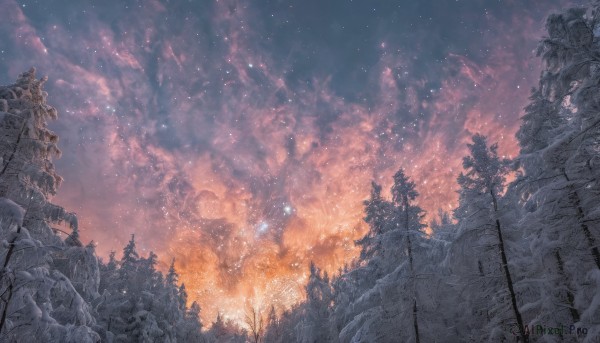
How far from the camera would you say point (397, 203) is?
70.2ft

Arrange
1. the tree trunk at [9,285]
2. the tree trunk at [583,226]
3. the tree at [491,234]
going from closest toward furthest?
the tree trunk at [9,285] < the tree trunk at [583,226] < the tree at [491,234]

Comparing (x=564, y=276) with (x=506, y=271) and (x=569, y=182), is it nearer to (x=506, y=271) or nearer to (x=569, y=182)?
(x=506, y=271)

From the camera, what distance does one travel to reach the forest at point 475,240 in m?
9.97

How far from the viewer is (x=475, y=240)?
15.0 metres

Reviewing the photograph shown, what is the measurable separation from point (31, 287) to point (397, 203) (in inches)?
711

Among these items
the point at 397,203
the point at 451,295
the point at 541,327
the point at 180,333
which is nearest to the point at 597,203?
the point at 541,327

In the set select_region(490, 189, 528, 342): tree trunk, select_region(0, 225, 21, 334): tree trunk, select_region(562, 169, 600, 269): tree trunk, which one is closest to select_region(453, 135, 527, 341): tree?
select_region(490, 189, 528, 342): tree trunk

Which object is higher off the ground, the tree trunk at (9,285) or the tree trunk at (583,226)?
the tree trunk at (583,226)

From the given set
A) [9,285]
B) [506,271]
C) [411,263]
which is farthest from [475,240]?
[9,285]

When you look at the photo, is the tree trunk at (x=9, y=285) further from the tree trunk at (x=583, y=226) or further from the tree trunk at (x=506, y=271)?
the tree trunk at (x=583, y=226)

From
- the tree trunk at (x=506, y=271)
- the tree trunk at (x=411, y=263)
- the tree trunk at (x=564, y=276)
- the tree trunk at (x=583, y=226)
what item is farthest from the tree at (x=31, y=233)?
the tree trunk at (x=564, y=276)

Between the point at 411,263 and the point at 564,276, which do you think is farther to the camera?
the point at 411,263

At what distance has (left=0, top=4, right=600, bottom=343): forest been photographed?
9.97 meters

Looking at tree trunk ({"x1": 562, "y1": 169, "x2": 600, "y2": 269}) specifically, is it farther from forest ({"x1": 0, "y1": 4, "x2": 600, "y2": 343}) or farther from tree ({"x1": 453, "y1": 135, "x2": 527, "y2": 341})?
tree ({"x1": 453, "y1": 135, "x2": 527, "y2": 341})
